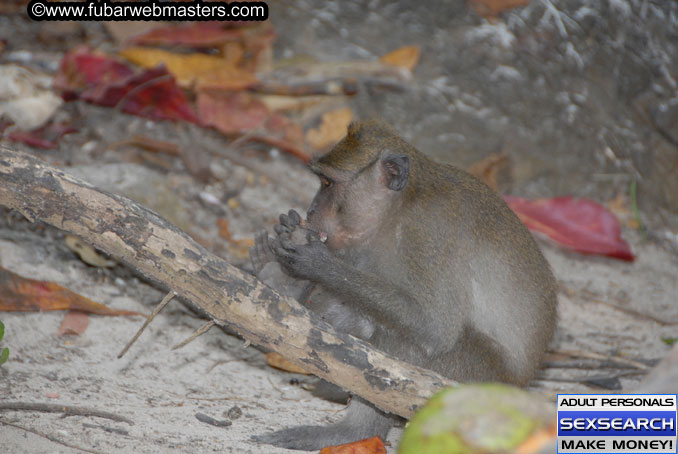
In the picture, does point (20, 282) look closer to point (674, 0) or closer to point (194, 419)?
point (194, 419)

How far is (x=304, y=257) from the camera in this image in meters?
3.13

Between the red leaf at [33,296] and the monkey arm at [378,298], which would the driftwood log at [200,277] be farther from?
the red leaf at [33,296]

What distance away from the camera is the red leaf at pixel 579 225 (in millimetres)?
5477

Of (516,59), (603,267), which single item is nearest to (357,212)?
(603,267)

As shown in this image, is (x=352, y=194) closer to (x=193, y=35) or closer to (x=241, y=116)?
(x=241, y=116)

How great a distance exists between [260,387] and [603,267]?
116 inches

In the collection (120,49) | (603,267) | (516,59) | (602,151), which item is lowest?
(603,267)

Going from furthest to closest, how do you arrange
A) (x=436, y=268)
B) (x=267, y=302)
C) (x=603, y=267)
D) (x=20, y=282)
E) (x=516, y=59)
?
(x=516, y=59), (x=603, y=267), (x=20, y=282), (x=436, y=268), (x=267, y=302)

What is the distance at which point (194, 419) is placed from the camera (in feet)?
10.9

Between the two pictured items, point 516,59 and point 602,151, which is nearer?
point 602,151

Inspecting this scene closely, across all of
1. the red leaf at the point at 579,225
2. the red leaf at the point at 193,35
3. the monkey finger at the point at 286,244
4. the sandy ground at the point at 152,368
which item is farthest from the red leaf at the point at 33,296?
the red leaf at the point at 579,225

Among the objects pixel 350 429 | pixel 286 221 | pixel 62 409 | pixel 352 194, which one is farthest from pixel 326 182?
pixel 62 409

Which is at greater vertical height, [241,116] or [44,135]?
[44,135]

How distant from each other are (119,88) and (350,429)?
11.0 feet
